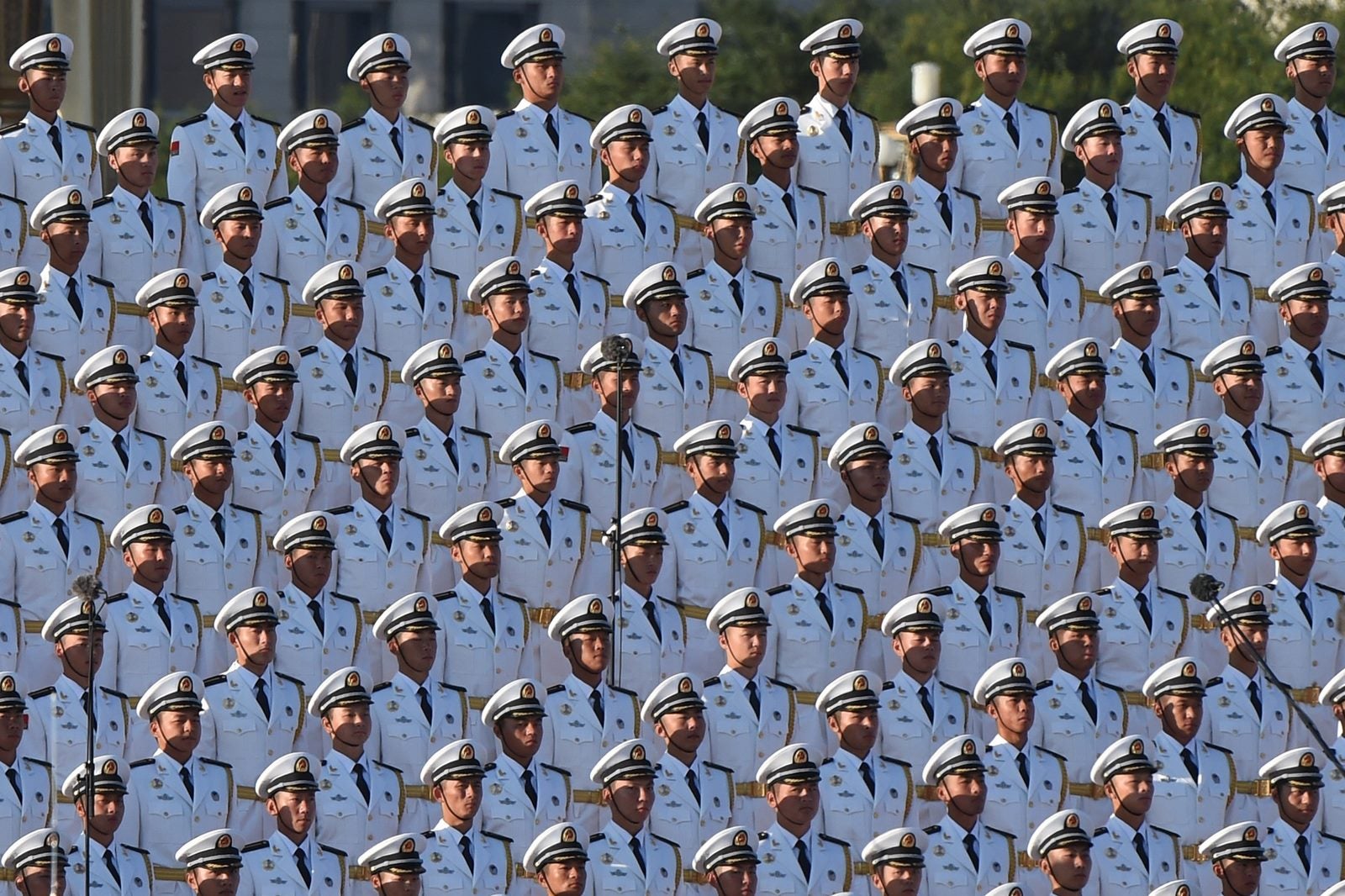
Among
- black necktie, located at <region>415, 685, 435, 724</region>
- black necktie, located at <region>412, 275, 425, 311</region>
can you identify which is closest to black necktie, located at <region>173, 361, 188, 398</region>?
black necktie, located at <region>412, 275, 425, 311</region>

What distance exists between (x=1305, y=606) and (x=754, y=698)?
9.64 ft

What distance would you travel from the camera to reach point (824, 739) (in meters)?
14.7

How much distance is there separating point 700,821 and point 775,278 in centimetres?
280

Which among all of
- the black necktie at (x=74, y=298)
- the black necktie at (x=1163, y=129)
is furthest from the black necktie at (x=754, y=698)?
the black necktie at (x=74, y=298)

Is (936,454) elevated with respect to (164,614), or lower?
elevated

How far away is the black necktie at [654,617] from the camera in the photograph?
14672mm

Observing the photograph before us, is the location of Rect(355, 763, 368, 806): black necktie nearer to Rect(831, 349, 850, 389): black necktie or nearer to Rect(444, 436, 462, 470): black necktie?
Rect(444, 436, 462, 470): black necktie

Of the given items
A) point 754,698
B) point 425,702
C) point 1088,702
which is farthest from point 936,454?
point 425,702

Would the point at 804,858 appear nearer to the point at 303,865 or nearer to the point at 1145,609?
the point at 1145,609

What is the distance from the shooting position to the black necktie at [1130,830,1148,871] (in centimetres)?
1480

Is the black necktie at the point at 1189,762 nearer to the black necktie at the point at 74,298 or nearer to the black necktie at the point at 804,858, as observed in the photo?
the black necktie at the point at 804,858

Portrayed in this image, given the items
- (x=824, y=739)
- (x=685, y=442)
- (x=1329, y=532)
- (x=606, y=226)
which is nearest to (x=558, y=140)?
(x=606, y=226)

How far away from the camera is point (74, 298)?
47.6 ft

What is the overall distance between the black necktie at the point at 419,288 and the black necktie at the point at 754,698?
2.49 metres
